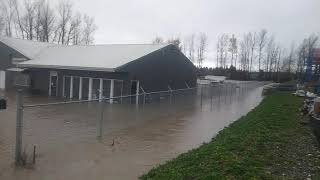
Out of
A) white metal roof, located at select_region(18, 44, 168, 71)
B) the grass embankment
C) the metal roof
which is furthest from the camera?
the metal roof

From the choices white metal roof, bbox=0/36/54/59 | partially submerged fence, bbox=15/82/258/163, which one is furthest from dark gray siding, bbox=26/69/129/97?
partially submerged fence, bbox=15/82/258/163

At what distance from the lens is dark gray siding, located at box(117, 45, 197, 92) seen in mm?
28747

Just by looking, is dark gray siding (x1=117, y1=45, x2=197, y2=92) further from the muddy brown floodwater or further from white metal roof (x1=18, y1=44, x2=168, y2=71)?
the muddy brown floodwater

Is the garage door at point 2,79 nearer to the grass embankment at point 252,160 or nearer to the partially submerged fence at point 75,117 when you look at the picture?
the partially submerged fence at point 75,117

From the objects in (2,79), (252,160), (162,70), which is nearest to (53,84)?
(2,79)

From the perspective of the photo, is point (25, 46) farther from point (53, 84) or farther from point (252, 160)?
point (252, 160)

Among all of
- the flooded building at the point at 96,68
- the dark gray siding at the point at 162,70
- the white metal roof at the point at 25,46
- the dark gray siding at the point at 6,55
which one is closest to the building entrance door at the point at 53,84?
the flooded building at the point at 96,68

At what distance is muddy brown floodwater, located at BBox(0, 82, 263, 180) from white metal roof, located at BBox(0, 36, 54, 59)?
68.5 feet

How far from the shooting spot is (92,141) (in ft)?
38.1

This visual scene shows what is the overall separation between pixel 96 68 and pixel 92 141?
53.7 ft

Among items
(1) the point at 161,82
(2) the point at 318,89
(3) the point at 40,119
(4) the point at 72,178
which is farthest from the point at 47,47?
(4) the point at 72,178

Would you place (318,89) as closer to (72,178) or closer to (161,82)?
(161,82)

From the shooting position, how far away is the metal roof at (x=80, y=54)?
28.9 m

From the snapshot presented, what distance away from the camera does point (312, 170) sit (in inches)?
300
